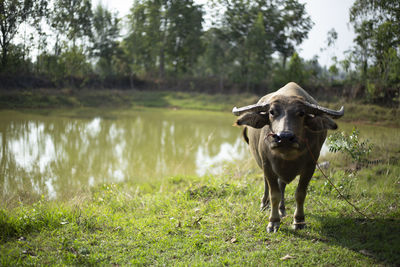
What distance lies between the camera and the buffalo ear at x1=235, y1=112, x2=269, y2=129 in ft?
9.90

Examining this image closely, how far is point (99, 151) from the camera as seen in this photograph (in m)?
9.26

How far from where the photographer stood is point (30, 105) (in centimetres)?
1734

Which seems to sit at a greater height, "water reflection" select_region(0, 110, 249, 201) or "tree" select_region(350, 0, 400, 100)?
"tree" select_region(350, 0, 400, 100)

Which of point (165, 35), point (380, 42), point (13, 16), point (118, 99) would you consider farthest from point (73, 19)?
point (380, 42)

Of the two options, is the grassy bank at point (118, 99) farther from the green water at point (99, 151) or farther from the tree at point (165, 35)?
the tree at point (165, 35)

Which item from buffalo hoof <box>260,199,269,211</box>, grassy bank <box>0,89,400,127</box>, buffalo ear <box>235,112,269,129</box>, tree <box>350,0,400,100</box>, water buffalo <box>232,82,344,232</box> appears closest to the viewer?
water buffalo <box>232,82,344,232</box>

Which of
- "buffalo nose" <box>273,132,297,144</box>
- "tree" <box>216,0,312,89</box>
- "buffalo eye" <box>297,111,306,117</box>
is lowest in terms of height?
"buffalo nose" <box>273,132,297,144</box>

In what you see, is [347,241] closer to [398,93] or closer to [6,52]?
[398,93]

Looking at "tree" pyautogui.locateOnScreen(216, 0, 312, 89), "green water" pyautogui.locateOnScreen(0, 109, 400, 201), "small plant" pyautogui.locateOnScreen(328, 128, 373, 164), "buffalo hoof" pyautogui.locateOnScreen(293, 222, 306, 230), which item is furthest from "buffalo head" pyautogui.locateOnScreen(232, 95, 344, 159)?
"tree" pyautogui.locateOnScreen(216, 0, 312, 89)

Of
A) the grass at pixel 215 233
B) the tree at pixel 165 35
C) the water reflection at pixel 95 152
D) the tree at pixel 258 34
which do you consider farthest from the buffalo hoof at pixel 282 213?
the tree at pixel 165 35

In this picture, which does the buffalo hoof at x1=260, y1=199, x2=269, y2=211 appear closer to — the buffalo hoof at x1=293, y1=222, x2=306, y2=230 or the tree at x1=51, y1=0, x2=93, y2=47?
the buffalo hoof at x1=293, y1=222, x2=306, y2=230

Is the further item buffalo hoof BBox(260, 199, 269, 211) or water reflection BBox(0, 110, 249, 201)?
water reflection BBox(0, 110, 249, 201)

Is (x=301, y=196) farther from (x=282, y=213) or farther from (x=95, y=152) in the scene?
(x=95, y=152)

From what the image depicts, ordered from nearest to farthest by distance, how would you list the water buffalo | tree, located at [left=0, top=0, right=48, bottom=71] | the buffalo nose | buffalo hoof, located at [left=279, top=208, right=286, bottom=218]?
1. the buffalo nose
2. the water buffalo
3. buffalo hoof, located at [left=279, top=208, right=286, bottom=218]
4. tree, located at [left=0, top=0, right=48, bottom=71]
